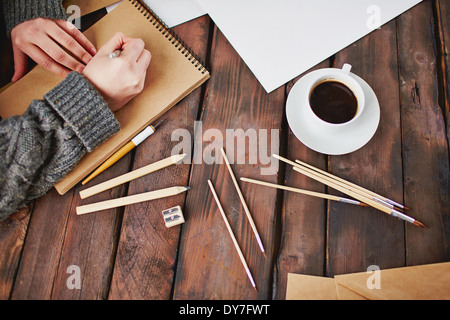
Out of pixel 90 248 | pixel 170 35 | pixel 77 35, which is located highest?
pixel 77 35

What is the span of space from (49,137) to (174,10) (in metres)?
0.42

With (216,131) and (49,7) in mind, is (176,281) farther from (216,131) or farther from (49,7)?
(49,7)

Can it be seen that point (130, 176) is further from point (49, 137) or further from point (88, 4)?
point (88, 4)

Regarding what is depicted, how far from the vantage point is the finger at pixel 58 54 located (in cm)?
71

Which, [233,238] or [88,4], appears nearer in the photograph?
[233,238]

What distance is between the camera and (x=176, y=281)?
2.14 feet

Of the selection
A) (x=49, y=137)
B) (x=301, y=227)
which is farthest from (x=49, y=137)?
(x=301, y=227)

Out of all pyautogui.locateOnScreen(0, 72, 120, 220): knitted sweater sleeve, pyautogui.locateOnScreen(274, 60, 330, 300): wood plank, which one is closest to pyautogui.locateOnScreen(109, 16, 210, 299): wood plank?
pyautogui.locateOnScreen(0, 72, 120, 220): knitted sweater sleeve

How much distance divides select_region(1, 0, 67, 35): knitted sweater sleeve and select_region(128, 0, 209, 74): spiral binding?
0.55 feet

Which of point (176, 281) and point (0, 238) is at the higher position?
point (0, 238)

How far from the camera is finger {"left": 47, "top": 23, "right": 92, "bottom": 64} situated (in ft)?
2.36

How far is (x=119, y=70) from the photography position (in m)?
0.68

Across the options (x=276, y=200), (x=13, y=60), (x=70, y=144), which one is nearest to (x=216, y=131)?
(x=276, y=200)

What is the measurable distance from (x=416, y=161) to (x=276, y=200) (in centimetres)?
31
